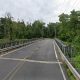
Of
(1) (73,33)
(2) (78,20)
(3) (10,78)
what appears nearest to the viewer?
(3) (10,78)

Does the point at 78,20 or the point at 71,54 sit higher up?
the point at 78,20

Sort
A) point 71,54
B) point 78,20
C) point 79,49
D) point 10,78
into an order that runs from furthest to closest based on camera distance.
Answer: point 78,20 < point 79,49 < point 71,54 < point 10,78

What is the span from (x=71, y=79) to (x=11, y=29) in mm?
58573

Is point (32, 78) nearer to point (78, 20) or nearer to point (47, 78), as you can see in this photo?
point (47, 78)

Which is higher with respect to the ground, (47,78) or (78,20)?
(78,20)

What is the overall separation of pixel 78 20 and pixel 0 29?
37.7m

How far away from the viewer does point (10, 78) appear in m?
16.4

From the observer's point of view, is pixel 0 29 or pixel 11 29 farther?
pixel 0 29

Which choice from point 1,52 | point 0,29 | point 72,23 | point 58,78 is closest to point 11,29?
point 72,23

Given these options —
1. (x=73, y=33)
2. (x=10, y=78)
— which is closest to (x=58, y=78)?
(x=10, y=78)

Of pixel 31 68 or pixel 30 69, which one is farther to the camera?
pixel 31 68

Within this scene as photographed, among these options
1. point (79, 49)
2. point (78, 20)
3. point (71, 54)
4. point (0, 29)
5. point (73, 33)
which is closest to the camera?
point (71, 54)

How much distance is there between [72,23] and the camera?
247 ft

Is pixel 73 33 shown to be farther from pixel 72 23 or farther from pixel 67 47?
pixel 67 47
